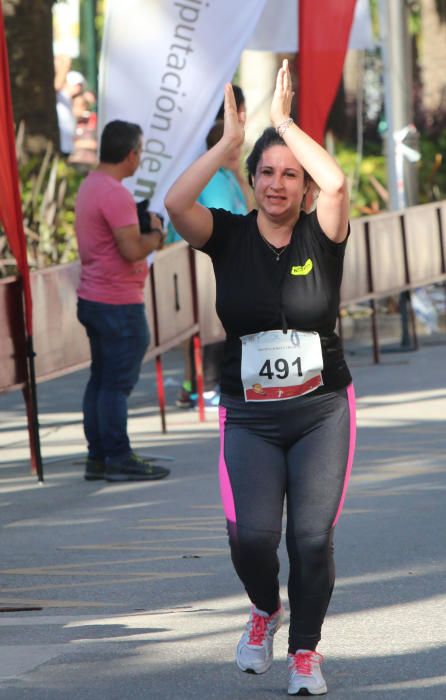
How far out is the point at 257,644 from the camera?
5297 mm

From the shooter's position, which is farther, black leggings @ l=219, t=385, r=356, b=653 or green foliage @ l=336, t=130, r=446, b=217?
green foliage @ l=336, t=130, r=446, b=217

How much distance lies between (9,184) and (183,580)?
3.06m

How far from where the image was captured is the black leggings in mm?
5188

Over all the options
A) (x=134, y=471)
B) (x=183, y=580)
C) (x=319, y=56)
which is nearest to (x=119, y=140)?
(x=134, y=471)

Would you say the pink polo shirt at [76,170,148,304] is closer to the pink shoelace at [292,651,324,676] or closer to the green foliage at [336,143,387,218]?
the pink shoelace at [292,651,324,676]

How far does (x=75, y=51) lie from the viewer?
7400cm

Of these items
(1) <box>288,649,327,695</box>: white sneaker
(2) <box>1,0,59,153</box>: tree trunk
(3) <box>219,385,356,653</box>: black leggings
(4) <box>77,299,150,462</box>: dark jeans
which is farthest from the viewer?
(2) <box>1,0,59,153</box>: tree trunk

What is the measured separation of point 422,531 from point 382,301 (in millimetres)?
10995

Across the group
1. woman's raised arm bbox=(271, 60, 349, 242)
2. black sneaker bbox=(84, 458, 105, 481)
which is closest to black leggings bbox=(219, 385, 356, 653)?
woman's raised arm bbox=(271, 60, 349, 242)

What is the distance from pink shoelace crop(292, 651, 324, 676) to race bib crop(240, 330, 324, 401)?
2.61 ft

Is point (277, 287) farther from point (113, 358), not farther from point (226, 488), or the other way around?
point (113, 358)

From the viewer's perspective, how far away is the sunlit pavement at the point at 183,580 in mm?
5344

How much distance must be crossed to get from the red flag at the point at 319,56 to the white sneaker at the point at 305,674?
703 cm

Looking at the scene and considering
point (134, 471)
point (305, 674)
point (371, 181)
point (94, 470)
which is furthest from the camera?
point (371, 181)
